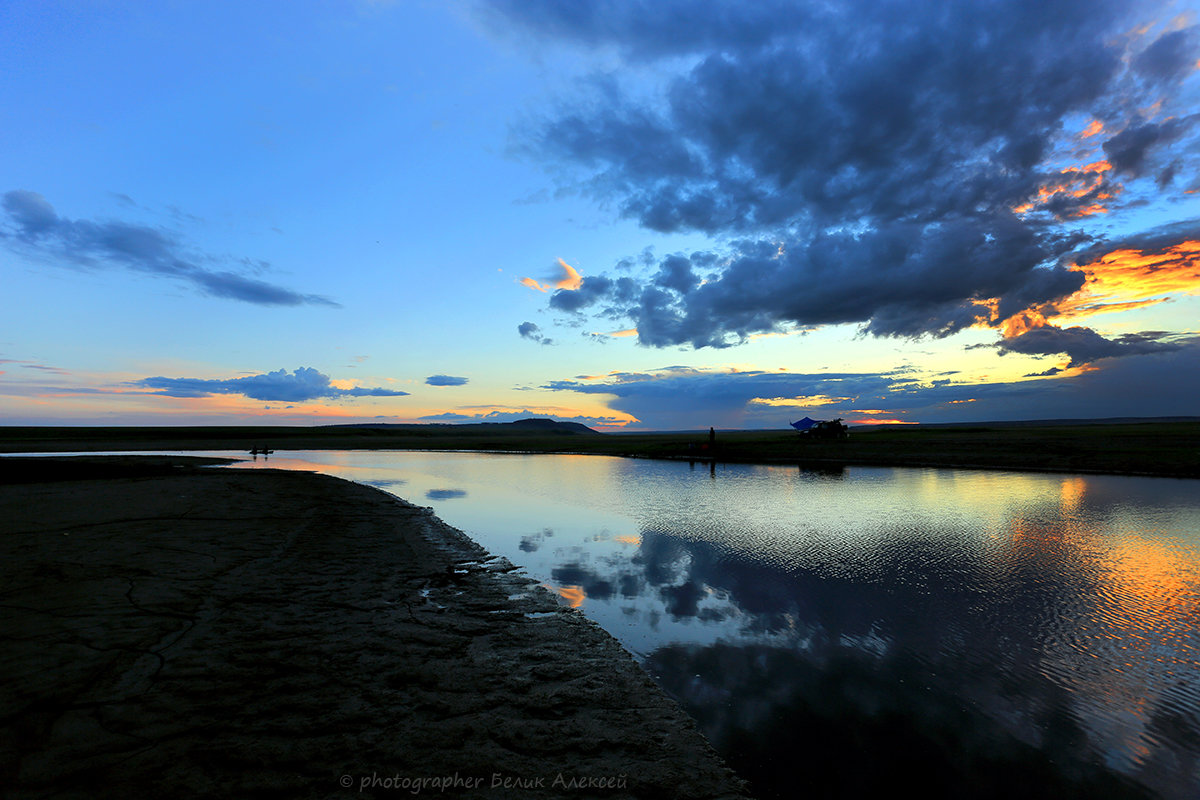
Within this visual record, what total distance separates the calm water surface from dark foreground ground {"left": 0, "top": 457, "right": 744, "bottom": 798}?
4.08 feet

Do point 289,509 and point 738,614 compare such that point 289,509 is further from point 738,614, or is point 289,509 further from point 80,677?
point 738,614

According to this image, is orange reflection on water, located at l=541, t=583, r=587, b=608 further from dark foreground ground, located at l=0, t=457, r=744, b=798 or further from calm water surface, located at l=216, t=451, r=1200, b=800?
dark foreground ground, located at l=0, t=457, r=744, b=798

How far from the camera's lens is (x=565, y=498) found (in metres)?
27.4

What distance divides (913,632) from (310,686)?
9395 mm

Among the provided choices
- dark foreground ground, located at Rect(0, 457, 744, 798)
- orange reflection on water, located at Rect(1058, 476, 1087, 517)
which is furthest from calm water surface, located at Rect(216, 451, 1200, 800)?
dark foreground ground, located at Rect(0, 457, 744, 798)

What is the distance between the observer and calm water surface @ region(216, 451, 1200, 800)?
5.51 meters

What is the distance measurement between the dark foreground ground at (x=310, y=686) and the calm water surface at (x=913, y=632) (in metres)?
1.24

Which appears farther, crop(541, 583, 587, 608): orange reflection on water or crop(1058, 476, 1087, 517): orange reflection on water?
crop(1058, 476, 1087, 517): orange reflection on water

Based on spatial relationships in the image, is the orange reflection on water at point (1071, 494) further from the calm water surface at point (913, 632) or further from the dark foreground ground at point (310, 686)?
the dark foreground ground at point (310, 686)

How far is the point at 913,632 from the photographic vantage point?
8961 mm

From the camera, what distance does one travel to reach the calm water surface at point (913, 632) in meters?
5.51

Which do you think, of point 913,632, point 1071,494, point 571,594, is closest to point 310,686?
point 571,594

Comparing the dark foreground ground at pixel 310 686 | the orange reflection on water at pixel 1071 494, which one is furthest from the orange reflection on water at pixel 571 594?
the orange reflection on water at pixel 1071 494

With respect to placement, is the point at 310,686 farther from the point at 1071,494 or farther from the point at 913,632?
the point at 1071,494
